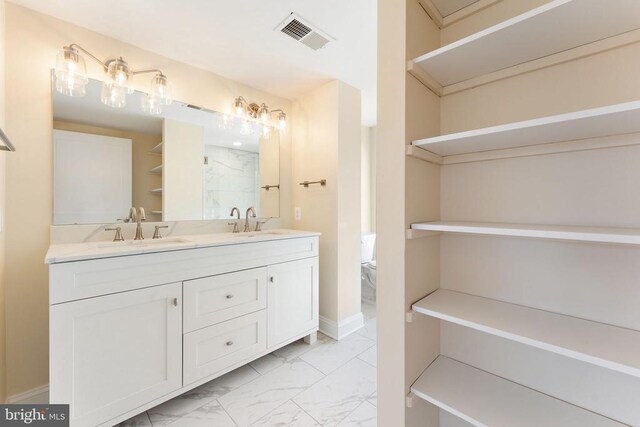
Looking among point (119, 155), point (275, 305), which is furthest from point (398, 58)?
point (119, 155)

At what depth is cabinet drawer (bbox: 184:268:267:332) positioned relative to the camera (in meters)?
1.62

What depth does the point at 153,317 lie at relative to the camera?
4.85 ft

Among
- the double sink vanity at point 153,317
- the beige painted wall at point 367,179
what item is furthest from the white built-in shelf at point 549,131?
Answer: the beige painted wall at point 367,179

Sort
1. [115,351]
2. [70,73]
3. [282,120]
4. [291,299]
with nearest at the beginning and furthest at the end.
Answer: [115,351] < [70,73] < [291,299] < [282,120]

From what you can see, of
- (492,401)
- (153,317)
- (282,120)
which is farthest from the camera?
(282,120)

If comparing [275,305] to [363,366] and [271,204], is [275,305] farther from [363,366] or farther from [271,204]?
[271,204]

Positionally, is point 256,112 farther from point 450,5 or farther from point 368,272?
point 368,272

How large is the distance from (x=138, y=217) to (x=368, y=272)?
2548mm

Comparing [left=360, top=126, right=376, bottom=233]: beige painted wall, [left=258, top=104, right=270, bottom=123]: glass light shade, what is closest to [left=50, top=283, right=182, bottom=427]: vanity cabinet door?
[left=258, top=104, right=270, bottom=123]: glass light shade

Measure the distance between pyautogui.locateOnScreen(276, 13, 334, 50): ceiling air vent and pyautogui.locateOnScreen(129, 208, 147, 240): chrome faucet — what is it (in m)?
1.59

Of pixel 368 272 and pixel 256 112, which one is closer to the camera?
pixel 256 112

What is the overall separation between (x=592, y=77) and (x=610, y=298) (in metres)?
0.75

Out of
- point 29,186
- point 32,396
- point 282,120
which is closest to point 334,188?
point 282,120

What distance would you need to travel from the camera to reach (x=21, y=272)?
154 cm
